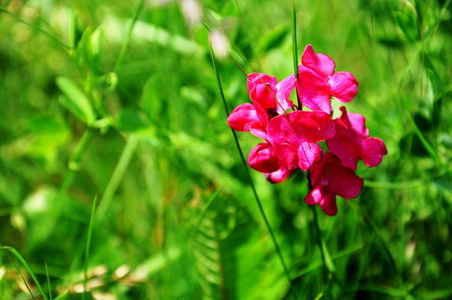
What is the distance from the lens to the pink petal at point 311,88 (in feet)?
2.57

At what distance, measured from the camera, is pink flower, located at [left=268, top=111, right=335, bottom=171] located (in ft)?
2.52

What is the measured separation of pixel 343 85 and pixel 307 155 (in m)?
0.12

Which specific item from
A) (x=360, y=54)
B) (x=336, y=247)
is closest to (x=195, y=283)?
(x=336, y=247)

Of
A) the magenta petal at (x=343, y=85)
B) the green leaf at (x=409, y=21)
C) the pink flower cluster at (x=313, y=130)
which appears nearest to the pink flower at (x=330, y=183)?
A: the pink flower cluster at (x=313, y=130)

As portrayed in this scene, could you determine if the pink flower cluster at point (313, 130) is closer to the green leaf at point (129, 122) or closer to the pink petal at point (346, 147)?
the pink petal at point (346, 147)

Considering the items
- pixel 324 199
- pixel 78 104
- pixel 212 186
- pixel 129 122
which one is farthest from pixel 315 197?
pixel 78 104

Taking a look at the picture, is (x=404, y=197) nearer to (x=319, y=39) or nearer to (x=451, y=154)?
(x=451, y=154)

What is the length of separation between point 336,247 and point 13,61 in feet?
5.18

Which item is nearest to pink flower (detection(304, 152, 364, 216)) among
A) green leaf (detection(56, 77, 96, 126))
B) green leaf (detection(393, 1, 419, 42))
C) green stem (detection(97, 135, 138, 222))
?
green leaf (detection(393, 1, 419, 42))

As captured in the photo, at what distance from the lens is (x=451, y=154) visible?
1173mm

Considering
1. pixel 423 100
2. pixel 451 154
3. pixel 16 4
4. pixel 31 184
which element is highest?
pixel 16 4

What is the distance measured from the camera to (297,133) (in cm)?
78

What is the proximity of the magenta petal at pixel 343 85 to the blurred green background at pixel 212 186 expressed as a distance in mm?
216

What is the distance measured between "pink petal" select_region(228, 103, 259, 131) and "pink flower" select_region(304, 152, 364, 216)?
12 cm
